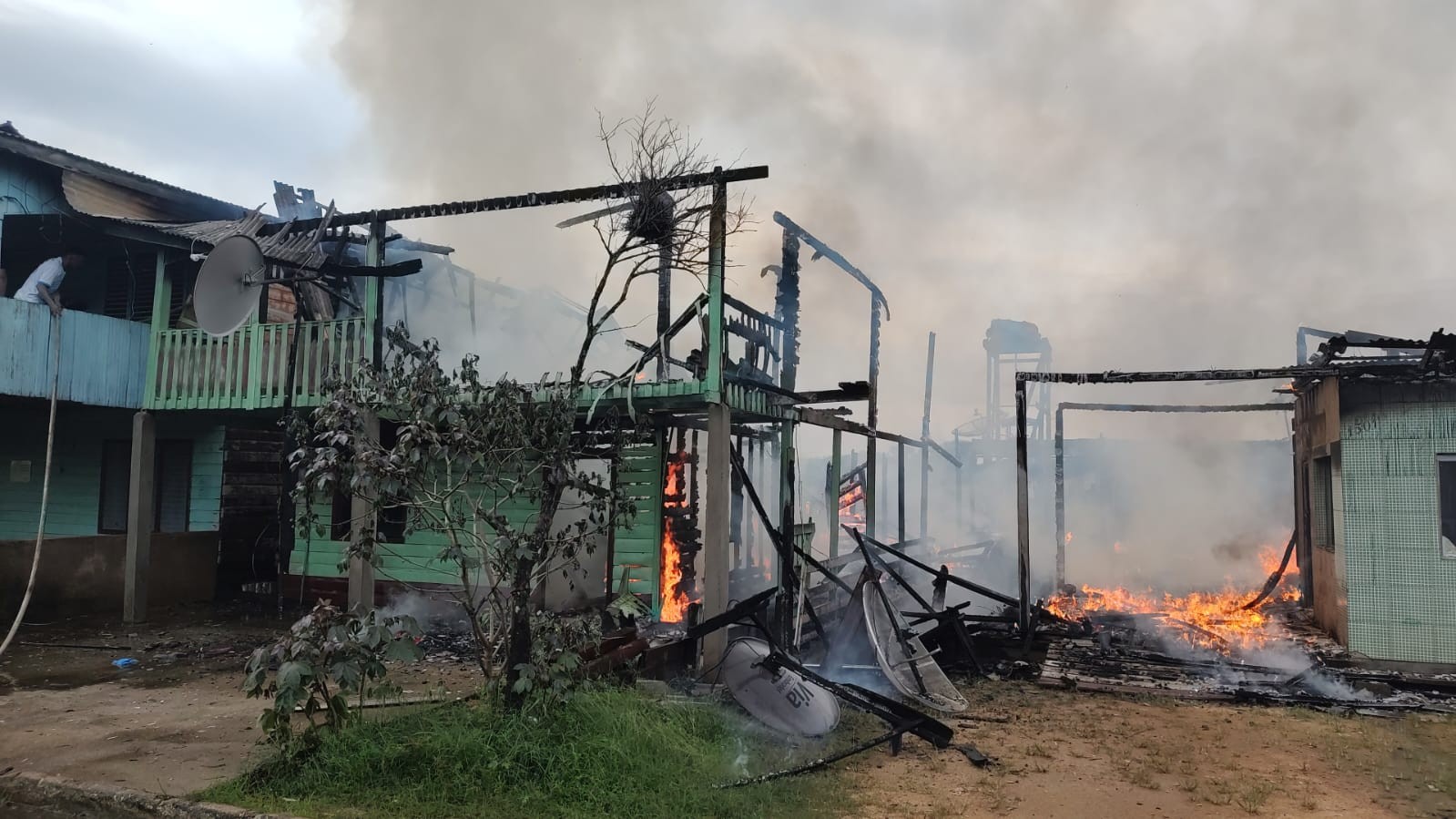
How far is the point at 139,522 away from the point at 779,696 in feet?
34.1

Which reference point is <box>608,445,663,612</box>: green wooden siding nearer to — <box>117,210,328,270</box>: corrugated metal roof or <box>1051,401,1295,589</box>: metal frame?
<box>117,210,328,270</box>: corrugated metal roof

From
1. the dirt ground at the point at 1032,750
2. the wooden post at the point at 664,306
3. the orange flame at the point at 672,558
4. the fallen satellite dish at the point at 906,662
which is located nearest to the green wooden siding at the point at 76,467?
the dirt ground at the point at 1032,750

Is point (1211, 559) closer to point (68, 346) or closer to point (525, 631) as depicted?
point (525, 631)

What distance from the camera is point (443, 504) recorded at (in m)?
6.35

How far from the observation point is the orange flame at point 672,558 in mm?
11125

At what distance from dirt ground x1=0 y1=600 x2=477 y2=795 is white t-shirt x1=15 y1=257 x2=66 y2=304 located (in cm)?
471

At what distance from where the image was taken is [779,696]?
293 inches

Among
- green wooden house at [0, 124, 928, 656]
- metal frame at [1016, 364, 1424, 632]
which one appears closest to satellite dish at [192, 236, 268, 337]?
green wooden house at [0, 124, 928, 656]

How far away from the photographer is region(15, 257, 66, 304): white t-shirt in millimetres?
12086

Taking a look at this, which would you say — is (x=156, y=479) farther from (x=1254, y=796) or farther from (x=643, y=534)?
(x=1254, y=796)

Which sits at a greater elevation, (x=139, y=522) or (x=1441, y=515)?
(x=1441, y=515)

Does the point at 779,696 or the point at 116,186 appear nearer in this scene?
the point at 779,696

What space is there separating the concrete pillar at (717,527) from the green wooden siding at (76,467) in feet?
33.5

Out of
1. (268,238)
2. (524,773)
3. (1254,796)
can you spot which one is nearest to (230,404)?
(268,238)
